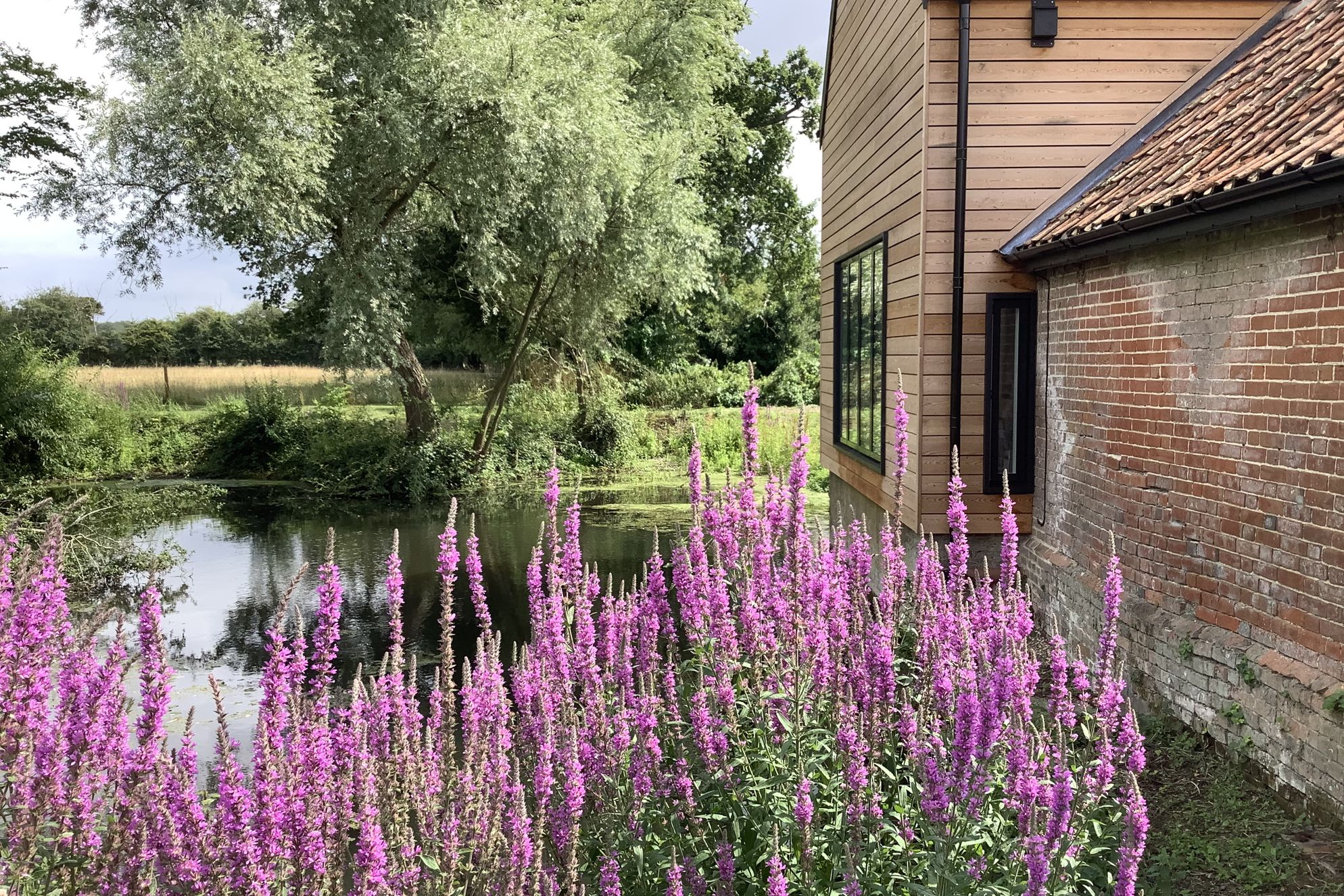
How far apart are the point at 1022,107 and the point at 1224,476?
3776mm

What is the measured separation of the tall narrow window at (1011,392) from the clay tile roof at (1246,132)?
67 centimetres

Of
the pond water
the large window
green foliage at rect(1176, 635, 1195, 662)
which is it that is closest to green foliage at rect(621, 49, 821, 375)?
the pond water

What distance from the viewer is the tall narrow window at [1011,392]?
7.86 metres

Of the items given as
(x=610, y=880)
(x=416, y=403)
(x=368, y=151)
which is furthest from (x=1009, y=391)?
(x=416, y=403)

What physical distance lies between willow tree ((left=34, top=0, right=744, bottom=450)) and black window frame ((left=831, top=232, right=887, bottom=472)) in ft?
21.8

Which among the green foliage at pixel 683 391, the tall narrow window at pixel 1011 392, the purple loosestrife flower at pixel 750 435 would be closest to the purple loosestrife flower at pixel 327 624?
the purple loosestrife flower at pixel 750 435

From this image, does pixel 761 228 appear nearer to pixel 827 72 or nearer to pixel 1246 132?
pixel 827 72

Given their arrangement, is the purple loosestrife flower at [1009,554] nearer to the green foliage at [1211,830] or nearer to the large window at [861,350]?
the green foliage at [1211,830]

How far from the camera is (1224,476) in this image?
5273 mm

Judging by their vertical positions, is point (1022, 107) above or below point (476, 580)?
above

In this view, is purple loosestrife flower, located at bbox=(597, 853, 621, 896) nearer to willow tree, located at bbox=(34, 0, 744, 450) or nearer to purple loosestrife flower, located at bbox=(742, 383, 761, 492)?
purple loosestrife flower, located at bbox=(742, 383, 761, 492)

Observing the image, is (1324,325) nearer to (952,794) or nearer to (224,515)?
(952,794)

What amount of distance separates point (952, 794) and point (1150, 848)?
230 cm

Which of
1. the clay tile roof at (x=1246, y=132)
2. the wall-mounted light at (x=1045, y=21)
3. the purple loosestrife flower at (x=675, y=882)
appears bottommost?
the purple loosestrife flower at (x=675, y=882)
